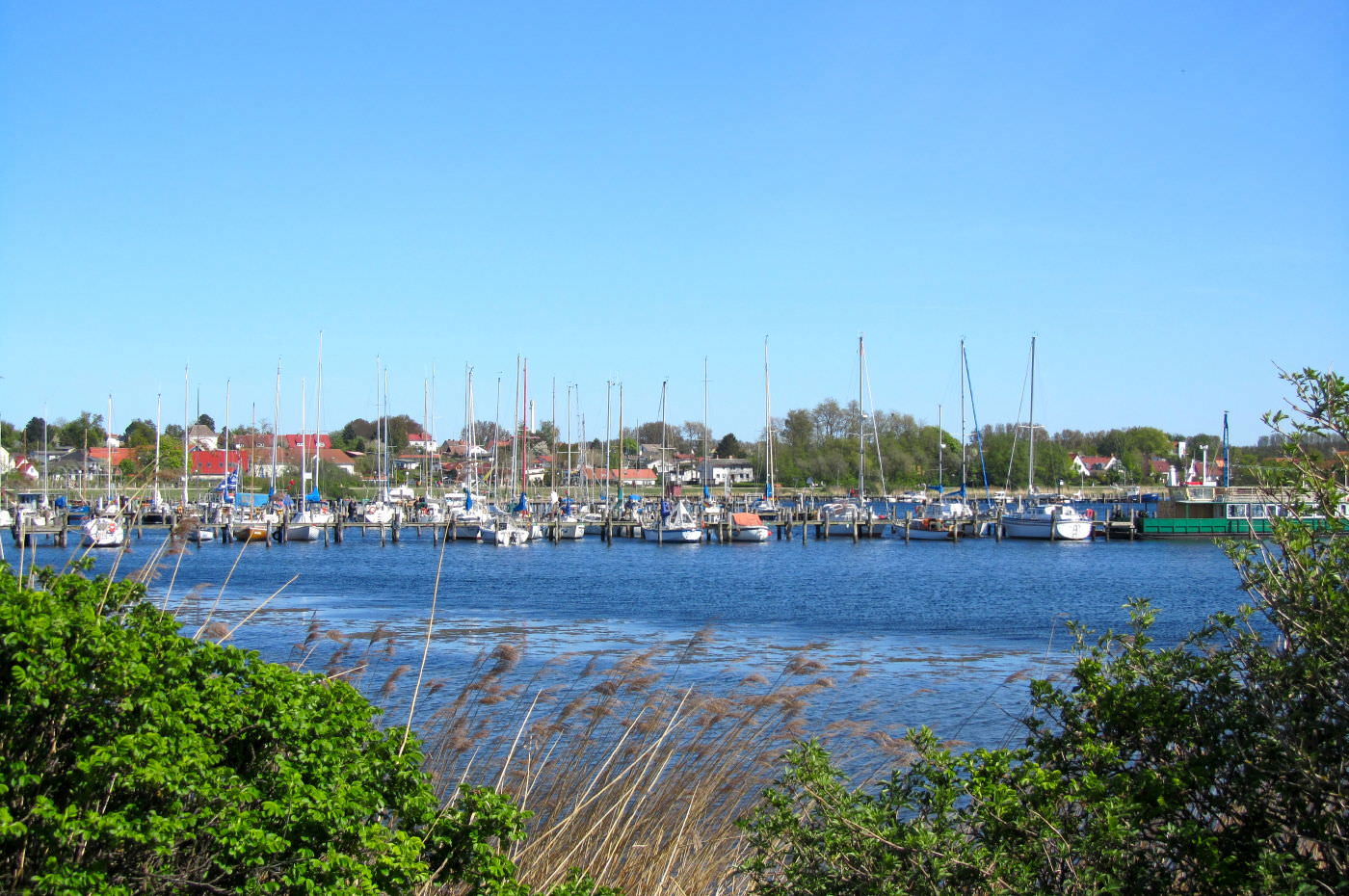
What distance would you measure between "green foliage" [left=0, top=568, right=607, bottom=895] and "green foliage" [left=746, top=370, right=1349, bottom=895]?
2.03m

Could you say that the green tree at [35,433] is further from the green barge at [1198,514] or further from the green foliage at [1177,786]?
the green foliage at [1177,786]

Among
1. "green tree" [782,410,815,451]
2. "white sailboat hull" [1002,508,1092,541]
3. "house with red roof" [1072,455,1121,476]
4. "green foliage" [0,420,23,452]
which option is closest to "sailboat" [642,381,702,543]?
"white sailboat hull" [1002,508,1092,541]

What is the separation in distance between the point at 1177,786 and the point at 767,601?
38.0 meters

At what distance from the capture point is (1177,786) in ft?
16.8

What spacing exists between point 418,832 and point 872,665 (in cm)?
1981

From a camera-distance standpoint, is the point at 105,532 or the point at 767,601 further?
the point at 767,601

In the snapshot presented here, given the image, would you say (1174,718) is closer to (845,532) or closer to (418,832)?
(418,832)

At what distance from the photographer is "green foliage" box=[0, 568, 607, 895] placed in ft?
15.0

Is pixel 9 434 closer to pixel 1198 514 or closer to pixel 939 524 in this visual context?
pixel 939 524

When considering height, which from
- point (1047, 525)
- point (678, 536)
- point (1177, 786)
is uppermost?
point (1177, 786)

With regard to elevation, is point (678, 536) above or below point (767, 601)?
above

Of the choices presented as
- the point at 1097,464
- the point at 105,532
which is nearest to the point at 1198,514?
the point at 105,532

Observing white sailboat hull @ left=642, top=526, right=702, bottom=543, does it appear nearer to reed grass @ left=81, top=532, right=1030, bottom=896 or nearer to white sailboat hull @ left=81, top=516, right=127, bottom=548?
reed grass @ left=81, top=532, right=1030, bottom=896

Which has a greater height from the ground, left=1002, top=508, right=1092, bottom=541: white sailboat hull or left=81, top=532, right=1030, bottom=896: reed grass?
left=81, top=532, right=1030, bottom=896: reed grass
